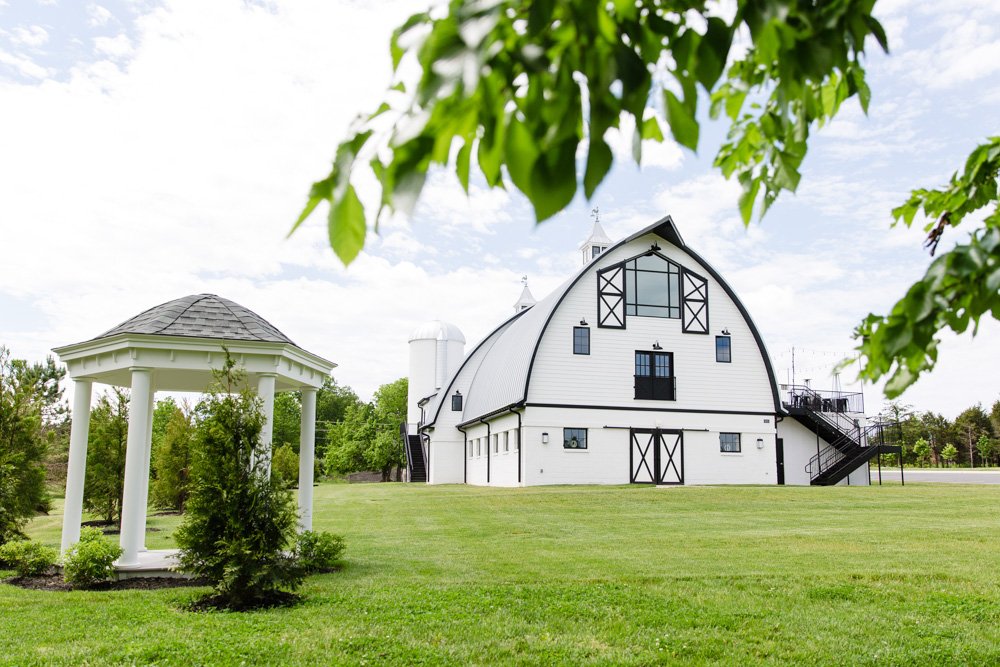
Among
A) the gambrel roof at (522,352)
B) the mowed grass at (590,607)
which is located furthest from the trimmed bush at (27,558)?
the gambrel roof at (522,352)

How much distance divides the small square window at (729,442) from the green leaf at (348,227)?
29.8 m

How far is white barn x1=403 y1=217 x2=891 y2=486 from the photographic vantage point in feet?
94.0

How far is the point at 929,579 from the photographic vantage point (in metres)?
9.57

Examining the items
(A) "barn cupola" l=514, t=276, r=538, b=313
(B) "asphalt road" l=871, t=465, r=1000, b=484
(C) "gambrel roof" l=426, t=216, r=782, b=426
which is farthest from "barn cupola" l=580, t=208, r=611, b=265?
(B) "asphalt road" l=871, t=465, r=1000, b=484

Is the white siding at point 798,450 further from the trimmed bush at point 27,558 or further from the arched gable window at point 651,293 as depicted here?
the trimmed bush at point 27,558

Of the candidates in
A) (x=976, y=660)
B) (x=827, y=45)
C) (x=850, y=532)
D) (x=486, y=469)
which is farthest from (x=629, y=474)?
(x=827, y=45)

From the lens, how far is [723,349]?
30641mm

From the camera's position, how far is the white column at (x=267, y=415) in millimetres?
9125

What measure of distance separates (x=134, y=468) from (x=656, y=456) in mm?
21880

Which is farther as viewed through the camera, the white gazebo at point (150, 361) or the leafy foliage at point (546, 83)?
the white gazebo at point (150, 361)

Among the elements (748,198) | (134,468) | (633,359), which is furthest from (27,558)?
(633,359)

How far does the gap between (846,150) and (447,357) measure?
45.7 m

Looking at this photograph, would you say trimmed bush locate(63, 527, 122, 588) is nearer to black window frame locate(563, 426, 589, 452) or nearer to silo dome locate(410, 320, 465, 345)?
black window frame locate(563, 426, 589, 452)

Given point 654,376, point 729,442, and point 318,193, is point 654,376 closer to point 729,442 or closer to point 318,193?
point 729,442
